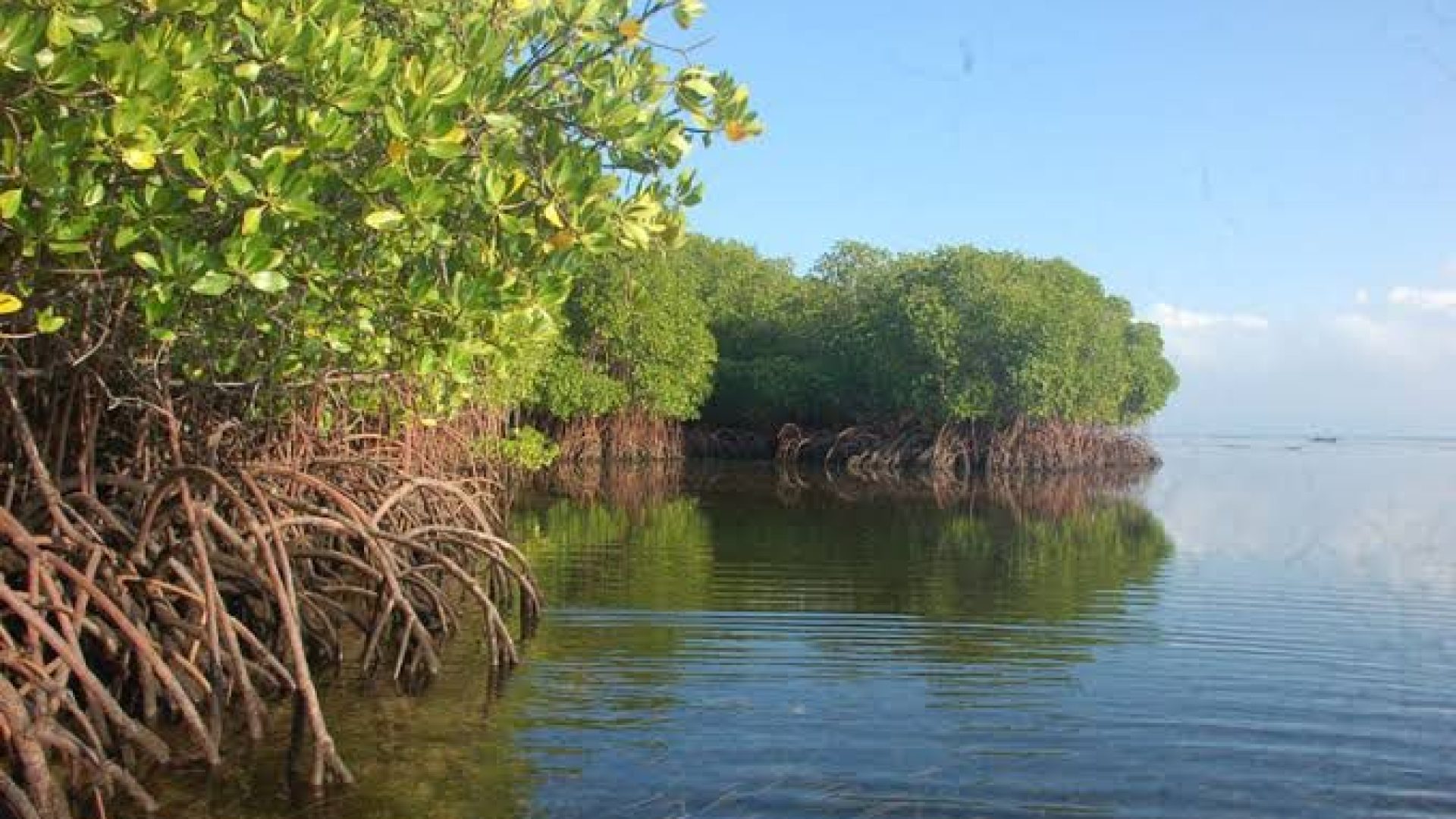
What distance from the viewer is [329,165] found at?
15.6ft

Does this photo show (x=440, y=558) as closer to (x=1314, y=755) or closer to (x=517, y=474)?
(x=1314, y=755)

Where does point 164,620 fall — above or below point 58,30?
below

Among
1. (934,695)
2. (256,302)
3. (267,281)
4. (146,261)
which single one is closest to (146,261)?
(146,261)

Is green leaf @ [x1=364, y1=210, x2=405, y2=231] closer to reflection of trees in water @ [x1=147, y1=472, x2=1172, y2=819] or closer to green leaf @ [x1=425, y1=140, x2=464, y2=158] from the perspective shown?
green leaf @ [x1=425, y1=140, x2=464, y2=158]

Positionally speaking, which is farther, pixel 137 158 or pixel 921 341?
pixel 921 341

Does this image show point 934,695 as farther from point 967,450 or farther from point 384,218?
point 967,450

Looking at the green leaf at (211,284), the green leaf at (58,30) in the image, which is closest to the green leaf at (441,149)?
the green leaf at (211,284)

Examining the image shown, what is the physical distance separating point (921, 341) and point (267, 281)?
30.8 m

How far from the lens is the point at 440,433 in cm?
1491

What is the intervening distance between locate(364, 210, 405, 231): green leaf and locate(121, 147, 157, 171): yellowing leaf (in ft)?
2.40

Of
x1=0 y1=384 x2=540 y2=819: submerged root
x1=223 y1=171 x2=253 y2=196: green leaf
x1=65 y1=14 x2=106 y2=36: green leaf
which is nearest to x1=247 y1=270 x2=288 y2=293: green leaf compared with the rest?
x1=223 y1=171 x2=253 y2=196: green leaf

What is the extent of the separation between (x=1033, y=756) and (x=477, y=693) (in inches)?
125

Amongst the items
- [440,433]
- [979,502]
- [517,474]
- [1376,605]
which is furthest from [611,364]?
[1376,605]

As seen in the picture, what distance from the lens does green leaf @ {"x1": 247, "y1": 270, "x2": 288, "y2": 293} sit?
13.9 ft
